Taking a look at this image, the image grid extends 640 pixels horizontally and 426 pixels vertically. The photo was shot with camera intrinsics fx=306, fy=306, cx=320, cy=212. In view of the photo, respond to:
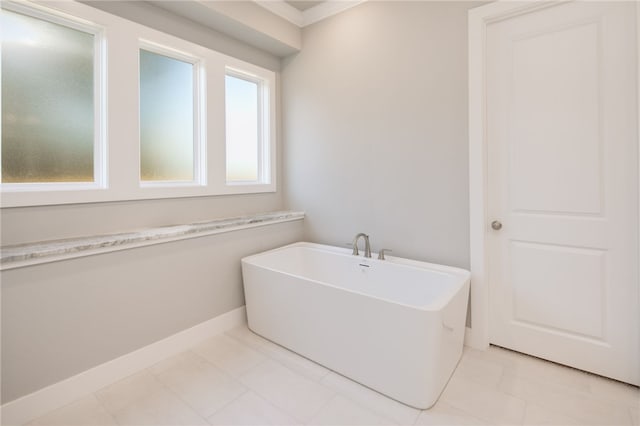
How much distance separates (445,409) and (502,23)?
7.79 ft

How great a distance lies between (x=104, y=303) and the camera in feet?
5.91

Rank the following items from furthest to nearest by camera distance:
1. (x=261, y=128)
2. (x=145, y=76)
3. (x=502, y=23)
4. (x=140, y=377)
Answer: (x=261, y=128) → (x=145, y=76) → (x=502, y=23) → (x=140, y=377)

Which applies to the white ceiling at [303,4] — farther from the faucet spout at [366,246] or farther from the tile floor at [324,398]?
the tile floor at [324,398]

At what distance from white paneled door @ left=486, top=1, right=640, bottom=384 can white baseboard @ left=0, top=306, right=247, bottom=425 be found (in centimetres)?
211

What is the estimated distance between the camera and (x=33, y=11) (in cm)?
175

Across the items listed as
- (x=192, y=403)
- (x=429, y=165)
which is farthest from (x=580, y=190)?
(x=192, y=403)

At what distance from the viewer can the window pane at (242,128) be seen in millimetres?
2877

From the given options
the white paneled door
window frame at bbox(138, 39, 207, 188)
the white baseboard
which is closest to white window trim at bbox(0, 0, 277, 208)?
window frame at bbox(138, 39, 207, 188)

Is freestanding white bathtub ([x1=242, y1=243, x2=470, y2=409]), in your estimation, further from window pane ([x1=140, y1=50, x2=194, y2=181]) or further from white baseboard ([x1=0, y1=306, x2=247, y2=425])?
window pane ([x1=140, y1=50, x2=194, y2=181])

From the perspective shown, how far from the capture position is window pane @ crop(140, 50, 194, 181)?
2.28 metres

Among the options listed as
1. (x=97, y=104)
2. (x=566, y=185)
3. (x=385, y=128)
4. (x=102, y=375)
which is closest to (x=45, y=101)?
(x=97, y=104)

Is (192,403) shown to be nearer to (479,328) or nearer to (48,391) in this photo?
(48,391)

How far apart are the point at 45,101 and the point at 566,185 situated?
3184mm

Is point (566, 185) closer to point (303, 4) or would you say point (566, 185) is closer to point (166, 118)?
point (303, 4)
